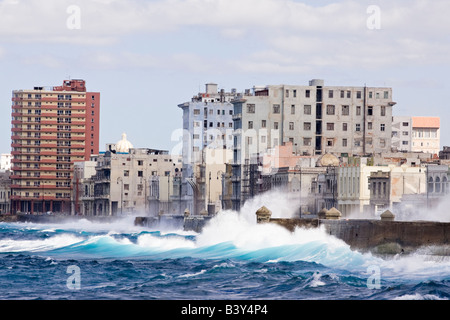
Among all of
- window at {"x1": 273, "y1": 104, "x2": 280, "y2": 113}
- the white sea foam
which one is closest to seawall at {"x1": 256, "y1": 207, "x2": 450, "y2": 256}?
the white sea foam

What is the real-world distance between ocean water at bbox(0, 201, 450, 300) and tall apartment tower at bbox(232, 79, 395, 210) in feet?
186

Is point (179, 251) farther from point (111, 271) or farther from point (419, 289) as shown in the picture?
point (419, 289)

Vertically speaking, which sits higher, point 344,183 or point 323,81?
point 323,81

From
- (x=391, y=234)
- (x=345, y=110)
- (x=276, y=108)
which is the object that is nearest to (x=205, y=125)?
(x=276, y=108)

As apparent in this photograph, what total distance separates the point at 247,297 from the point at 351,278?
8603mm

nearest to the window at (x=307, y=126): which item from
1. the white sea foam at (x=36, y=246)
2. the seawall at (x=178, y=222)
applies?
the seawall at (x=178, y=222)

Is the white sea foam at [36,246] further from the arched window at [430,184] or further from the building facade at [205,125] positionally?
the building facade at [205,125]

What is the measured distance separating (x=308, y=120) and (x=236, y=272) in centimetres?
8738

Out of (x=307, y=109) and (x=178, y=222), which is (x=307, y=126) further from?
(x=178, y=222)

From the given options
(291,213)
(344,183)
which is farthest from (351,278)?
(291,213)

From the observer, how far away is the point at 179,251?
76.0 metres

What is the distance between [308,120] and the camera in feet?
454

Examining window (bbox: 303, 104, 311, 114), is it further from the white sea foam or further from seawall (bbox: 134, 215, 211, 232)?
the white sea foam

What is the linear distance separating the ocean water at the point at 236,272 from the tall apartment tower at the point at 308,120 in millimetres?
56724
